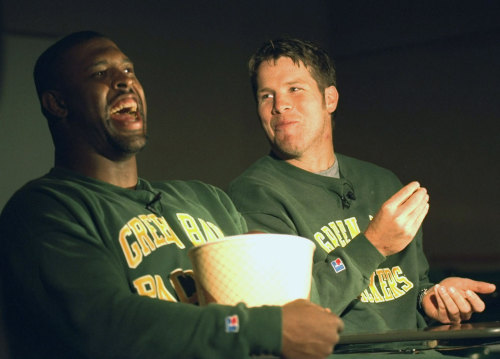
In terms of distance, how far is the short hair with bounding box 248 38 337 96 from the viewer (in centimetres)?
202

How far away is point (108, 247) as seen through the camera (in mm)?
1298

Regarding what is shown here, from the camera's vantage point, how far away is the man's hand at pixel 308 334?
108 cm

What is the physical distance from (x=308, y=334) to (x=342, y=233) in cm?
81

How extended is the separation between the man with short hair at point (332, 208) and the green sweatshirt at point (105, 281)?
0.35 metres

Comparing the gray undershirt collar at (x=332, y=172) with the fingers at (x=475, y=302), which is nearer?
the fingers at (x=475, y=302)

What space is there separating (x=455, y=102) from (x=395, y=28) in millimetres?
462

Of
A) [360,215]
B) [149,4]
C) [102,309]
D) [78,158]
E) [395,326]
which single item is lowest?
[395,326]

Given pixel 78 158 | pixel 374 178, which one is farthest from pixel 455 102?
pixel 78 158

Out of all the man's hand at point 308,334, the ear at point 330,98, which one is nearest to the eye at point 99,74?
the man's hand at point 308,334

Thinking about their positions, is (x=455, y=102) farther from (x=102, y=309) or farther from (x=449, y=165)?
(x=102, y=309)

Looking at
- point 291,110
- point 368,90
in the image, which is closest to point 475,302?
point 291,110

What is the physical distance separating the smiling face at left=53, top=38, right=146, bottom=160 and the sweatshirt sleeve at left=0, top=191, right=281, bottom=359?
22 cm

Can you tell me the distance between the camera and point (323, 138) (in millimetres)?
2074

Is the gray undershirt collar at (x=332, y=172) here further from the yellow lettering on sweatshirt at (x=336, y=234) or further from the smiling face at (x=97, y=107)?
the smiling face at (x=97, y=107)
